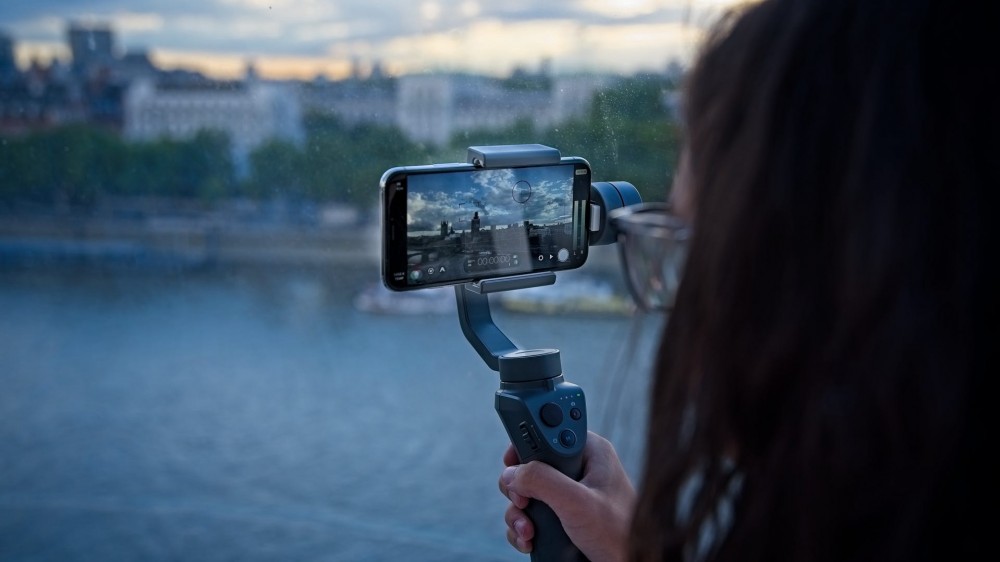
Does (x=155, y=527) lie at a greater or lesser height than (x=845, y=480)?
lesser

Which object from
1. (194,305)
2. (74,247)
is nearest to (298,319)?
(194,305)

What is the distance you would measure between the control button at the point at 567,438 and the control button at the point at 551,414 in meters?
0.01

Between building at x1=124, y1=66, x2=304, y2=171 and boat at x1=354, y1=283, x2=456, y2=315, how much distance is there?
1.45ft

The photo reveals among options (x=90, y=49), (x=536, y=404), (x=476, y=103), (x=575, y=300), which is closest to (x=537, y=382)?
(x=536, y=404)

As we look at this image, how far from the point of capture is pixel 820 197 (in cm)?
46

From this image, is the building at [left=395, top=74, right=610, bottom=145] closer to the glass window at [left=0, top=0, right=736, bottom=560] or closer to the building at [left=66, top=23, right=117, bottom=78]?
the glass window at [left=0, top=0, right=736, bottom=560]

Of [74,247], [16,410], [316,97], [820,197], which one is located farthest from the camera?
[16,410]

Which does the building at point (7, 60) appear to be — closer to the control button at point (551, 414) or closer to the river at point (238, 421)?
the river at point (238, 421)

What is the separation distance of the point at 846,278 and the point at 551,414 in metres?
0.39

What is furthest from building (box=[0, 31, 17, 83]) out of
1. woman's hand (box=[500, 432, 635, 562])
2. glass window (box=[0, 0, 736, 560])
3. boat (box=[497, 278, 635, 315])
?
woman's hand (box=[500, 432, 635, 562])

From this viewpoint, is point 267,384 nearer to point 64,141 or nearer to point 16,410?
point 16,410

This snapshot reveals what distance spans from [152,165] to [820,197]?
1.93 m

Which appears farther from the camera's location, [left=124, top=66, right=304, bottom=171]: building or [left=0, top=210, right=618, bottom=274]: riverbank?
[left=0, top=210, right=618, bottom=274]: riverbank

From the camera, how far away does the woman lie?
0.45m
